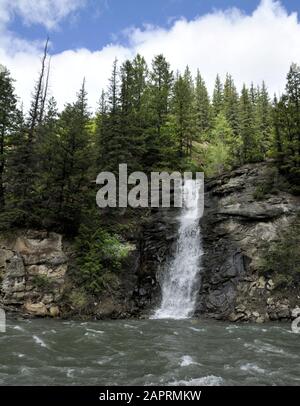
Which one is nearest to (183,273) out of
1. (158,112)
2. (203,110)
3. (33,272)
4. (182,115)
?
(33,272)

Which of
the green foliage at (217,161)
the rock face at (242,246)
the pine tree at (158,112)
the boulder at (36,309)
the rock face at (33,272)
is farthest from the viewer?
the green foliage at (217,161)

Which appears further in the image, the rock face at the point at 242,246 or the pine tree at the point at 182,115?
Result: the pine tree at the point at 182,115

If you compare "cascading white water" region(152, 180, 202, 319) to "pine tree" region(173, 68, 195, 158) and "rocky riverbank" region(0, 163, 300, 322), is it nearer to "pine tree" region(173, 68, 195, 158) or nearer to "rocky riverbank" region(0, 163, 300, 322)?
"rocky riverbank" region(0, 163, 300, 322)

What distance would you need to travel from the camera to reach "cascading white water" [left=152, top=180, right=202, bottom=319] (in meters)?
23.8

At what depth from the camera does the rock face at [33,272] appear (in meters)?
22.2

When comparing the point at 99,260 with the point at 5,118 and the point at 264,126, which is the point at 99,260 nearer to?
the point at 5,118

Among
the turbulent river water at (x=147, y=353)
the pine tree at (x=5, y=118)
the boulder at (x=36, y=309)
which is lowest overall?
the turbulent river water at (x=147, y=353)

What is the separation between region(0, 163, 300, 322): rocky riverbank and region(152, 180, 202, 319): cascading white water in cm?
44

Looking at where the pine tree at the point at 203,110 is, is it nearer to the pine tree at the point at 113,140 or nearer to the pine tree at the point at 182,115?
the pine tree at the point at 182,115

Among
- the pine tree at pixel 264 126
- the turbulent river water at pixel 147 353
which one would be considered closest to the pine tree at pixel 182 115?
the pine tree at pixel 264 126

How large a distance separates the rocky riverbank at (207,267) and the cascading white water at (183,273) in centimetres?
44

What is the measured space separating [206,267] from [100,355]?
1168cm

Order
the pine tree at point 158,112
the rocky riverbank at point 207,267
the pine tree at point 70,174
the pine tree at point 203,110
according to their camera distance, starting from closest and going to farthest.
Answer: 1. the rocky riverbank at point 207,267
2. the pine tree at point 70,174
3. the pine tree at point 158,112
4. the pine tree at point 203,110

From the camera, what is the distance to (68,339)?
1741 centimetres
